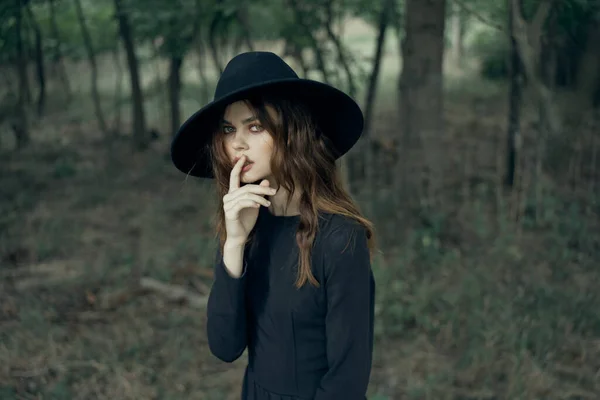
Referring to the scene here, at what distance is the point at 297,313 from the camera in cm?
162

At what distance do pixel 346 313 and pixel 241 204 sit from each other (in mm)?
392

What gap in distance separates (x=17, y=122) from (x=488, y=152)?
8.56m

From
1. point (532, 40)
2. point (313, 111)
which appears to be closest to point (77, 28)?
point (532, 40)

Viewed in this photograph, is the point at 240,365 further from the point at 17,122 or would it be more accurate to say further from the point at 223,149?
the point at 17,122

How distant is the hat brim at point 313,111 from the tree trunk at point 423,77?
148 inches

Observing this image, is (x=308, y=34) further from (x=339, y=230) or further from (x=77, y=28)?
(x=77, y=28)

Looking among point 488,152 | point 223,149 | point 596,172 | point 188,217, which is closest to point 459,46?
point 488,152

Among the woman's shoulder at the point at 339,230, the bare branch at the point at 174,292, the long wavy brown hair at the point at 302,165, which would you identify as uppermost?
the long wavy brown hair at the point at 302,165

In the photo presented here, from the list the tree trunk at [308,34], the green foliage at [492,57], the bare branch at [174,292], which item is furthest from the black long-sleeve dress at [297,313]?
the green foliage at [492,57]

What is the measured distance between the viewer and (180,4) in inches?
309

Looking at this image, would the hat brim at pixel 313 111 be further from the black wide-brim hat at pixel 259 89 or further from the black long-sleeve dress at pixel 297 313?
the black long-sleeve dress at pixel 297 313

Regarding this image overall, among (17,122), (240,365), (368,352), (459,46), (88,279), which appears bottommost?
(240,365)

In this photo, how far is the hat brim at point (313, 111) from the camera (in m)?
1.51

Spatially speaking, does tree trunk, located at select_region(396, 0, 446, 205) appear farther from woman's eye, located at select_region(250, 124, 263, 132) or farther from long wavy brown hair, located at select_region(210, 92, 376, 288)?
woman's eye, located at select_region(250, 124, 263, 132)
